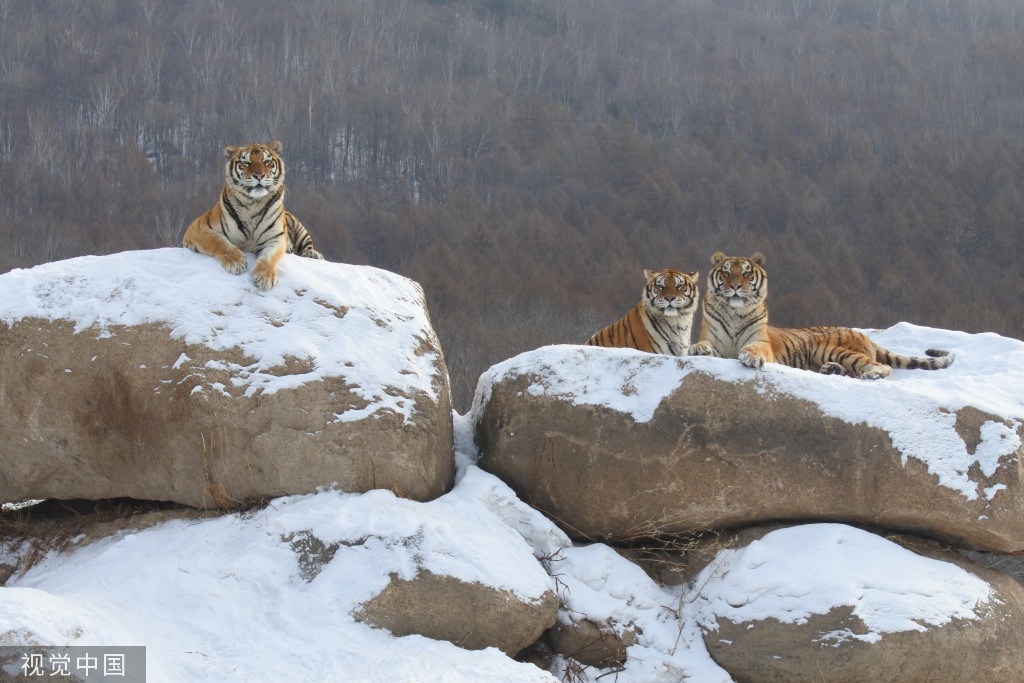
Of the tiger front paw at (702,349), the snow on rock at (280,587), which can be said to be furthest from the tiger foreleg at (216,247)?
the tiger front paw at (702,349)

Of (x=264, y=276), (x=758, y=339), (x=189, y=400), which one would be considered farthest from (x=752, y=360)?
(x=189, y=400)

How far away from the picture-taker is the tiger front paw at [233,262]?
719 centimetres

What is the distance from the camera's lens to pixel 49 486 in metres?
6.91

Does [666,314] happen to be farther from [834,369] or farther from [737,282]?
[834,369]

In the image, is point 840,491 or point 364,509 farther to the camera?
point 840,491

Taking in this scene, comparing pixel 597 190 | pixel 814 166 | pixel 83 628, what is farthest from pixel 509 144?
pixel 83 628

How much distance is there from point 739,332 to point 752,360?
1.29m

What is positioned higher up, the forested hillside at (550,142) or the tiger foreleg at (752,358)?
the tiger foreleg at (752,358)

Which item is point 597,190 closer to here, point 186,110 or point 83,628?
point 186,110

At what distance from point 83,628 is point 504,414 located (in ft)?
10.3

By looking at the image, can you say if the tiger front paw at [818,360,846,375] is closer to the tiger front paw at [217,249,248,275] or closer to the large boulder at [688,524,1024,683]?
the large boulder at [688,524,1024,683]

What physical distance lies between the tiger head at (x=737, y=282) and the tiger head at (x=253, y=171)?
3528mm

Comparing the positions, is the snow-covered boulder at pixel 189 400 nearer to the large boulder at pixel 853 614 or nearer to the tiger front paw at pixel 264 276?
the tiger front paw at pixel 264 276

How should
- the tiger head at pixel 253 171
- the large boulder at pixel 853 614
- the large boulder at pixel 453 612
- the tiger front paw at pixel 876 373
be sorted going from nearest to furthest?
the large boulder at pixel 453 612, the large boulder at pixel 853 614, the tiger head at pixel 253 171, the tiger front paw at pixel 876 373
